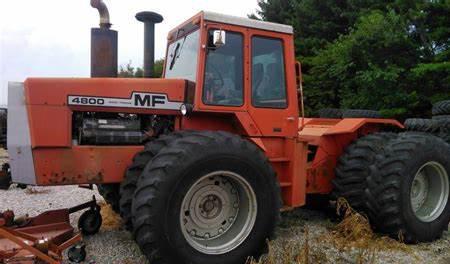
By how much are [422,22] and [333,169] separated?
33.4 ft

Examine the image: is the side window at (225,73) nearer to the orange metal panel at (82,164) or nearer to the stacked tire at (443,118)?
the orange metal panel at (82,164)

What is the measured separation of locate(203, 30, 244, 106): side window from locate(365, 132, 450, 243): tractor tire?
6.73 feet

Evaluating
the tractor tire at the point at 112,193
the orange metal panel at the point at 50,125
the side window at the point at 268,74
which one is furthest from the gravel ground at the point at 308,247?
the side window at the point at 268,74

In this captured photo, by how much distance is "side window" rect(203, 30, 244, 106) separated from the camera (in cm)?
521

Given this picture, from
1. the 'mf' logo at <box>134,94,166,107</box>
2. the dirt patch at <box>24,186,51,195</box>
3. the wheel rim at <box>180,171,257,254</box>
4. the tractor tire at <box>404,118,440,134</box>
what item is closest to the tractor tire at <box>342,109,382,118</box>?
the tractor tire at <box>404,118,440,134</box>

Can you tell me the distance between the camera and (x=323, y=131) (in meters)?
6.70

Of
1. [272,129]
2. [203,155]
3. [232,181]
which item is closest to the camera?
[203,155]

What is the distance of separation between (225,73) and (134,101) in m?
1.05

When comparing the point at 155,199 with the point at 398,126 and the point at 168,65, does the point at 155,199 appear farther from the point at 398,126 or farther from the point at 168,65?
the point at 398,126

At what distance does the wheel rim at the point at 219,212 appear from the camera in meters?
4.77

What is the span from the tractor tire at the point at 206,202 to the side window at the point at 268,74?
0.84 m

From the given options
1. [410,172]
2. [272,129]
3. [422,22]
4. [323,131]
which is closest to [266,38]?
[272,129]

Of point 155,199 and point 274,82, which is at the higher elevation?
point 274,82

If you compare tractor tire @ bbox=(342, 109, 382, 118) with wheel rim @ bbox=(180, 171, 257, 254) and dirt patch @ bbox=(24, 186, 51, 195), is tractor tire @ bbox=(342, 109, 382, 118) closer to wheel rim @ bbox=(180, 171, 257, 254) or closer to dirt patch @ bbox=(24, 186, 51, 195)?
wheel rim @ bbox=(180, 171, 257, 254)
